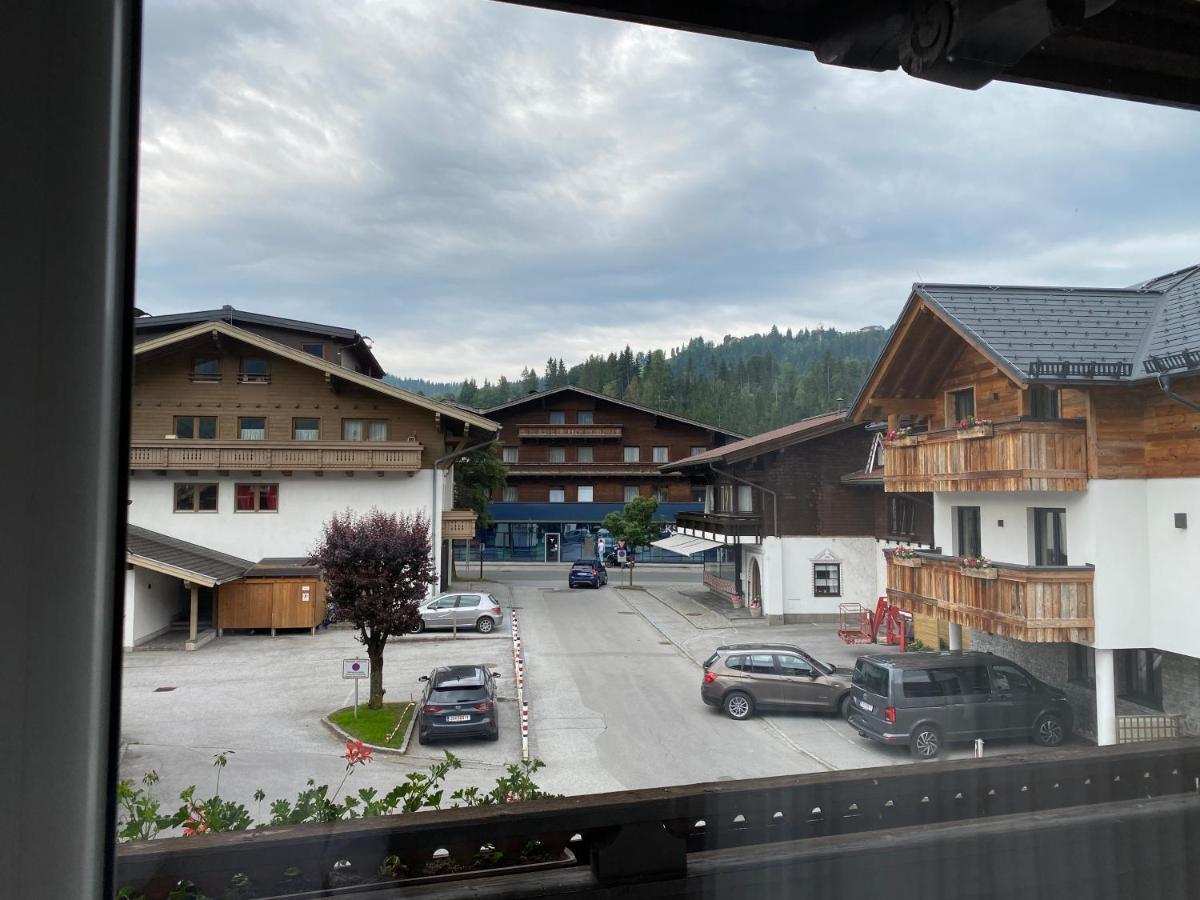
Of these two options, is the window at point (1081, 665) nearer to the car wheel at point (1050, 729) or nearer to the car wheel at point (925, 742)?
the car wheel at point (1050, 729)

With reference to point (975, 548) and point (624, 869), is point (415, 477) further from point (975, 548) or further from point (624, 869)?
point (975, 548)

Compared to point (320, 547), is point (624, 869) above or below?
below

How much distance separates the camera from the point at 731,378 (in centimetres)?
165

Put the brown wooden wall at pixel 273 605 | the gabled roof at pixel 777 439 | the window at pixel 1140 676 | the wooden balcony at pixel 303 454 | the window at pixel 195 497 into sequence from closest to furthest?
the window at pixel 195 497 → the wooden balcony at pixel 303 454 → the brown wooden wall at pixel 273 605 → the window at pixel 1140 676 → the gabled roof at pixel 777 439

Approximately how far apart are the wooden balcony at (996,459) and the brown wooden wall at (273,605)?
59.1 inches

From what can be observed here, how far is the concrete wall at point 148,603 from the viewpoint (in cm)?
57

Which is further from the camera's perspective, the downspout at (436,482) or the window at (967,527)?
the window at (967,527)

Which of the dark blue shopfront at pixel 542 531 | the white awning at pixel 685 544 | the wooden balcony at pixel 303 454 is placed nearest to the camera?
the wooden balcony at pixel 303 454

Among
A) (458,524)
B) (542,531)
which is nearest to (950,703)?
(542,531)

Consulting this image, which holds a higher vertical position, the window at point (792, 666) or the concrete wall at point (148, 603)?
the concrete wall at point (148, 603)

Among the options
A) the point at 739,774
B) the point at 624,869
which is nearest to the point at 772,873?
the point at 624,869

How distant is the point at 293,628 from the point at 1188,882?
1.74 meters

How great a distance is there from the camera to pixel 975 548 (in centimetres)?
241

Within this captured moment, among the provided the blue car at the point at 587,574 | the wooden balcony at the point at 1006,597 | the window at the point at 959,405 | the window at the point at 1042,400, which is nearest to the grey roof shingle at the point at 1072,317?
the window at the point at 1042,400
